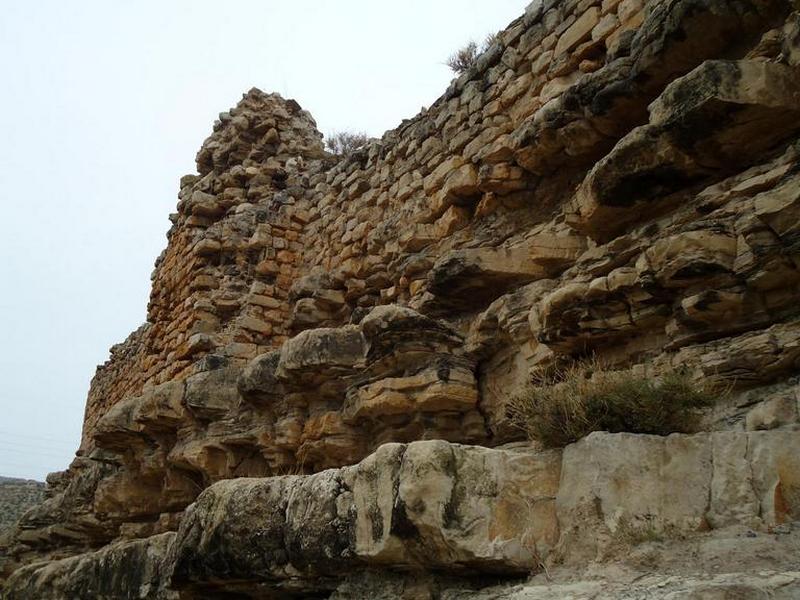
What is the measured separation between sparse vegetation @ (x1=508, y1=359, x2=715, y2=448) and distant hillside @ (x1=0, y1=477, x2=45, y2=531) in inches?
886

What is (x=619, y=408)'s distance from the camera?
9.86 ft

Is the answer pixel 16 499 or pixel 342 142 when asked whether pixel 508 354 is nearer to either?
pixel 342 142

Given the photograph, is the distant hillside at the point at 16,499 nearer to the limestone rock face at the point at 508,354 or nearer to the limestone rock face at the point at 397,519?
the limestone rock face at the point at 508,354

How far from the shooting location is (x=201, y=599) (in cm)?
389

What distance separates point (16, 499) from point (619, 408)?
24897mm

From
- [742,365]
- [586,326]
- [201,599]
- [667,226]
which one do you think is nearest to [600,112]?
[667,226]

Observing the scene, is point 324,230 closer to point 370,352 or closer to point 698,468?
point 370,352

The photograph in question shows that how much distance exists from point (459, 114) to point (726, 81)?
3.81 meters

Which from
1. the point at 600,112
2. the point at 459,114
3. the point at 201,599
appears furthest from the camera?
the point at 459,114

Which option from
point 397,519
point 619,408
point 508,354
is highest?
point 508,354

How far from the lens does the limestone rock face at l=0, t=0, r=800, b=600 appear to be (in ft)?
8.77

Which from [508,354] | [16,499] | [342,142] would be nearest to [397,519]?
[508,354]

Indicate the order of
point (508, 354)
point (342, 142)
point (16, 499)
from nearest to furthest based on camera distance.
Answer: point (508, 354) < point (342, 142) < point (16, 499)

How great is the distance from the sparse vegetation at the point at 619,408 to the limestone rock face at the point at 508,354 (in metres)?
0.12
